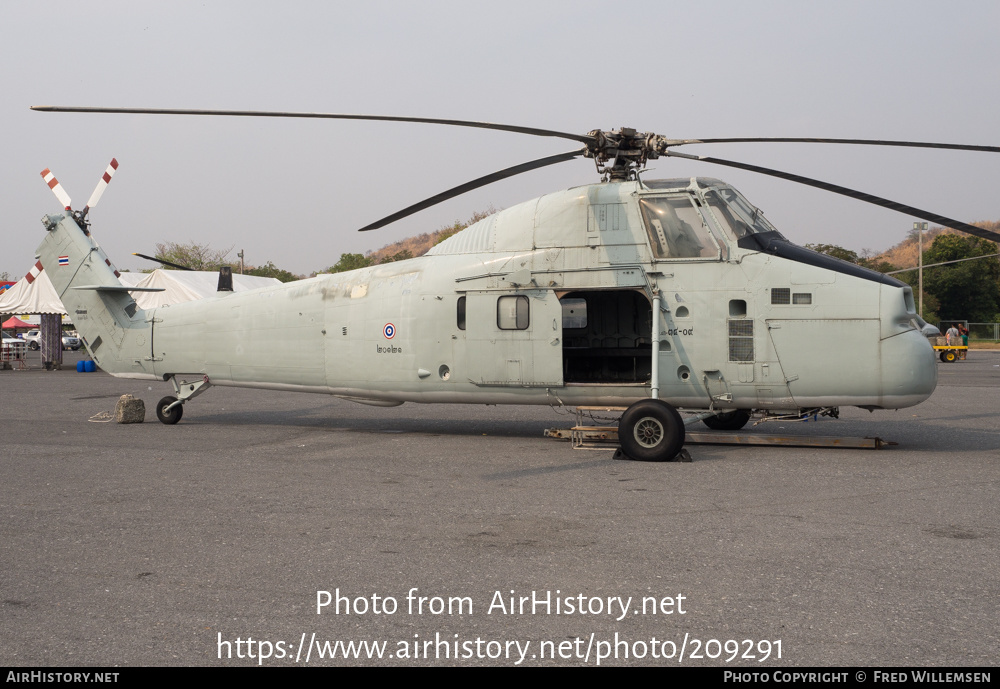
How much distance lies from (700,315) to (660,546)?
16.8 feet

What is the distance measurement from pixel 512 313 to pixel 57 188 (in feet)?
31.5

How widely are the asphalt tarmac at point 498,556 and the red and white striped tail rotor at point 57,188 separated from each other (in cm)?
605

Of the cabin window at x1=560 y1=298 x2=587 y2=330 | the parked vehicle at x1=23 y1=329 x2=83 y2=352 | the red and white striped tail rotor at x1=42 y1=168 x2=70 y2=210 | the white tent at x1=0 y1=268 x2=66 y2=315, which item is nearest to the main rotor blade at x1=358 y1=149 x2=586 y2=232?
the cabin window at x1=560 y1=298 x2=587 y2=330

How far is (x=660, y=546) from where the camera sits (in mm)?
5602

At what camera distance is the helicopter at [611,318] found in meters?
9.49

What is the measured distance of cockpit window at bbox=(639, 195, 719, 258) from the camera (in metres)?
10.2

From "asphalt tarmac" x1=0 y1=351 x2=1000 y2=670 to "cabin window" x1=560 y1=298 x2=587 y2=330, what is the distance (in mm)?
2324

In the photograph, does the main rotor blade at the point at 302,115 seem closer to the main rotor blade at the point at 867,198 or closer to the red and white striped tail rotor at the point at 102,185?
the main rotor blade at the point at 867,198

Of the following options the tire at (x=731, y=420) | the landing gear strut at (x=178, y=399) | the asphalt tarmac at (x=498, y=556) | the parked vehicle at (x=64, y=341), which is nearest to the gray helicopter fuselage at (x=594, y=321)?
the landing gear strut at (x=178, y=399)

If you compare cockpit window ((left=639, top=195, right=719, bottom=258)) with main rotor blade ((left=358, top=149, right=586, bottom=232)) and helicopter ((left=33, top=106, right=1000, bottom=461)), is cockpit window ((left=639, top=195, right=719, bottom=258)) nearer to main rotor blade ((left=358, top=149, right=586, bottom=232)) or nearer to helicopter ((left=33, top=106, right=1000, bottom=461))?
helicopter ((left=33, top=106, right=1000, bottom=461))

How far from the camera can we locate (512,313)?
10.9m

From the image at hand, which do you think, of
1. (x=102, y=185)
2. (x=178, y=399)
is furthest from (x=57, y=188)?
(x=178, y=399)
